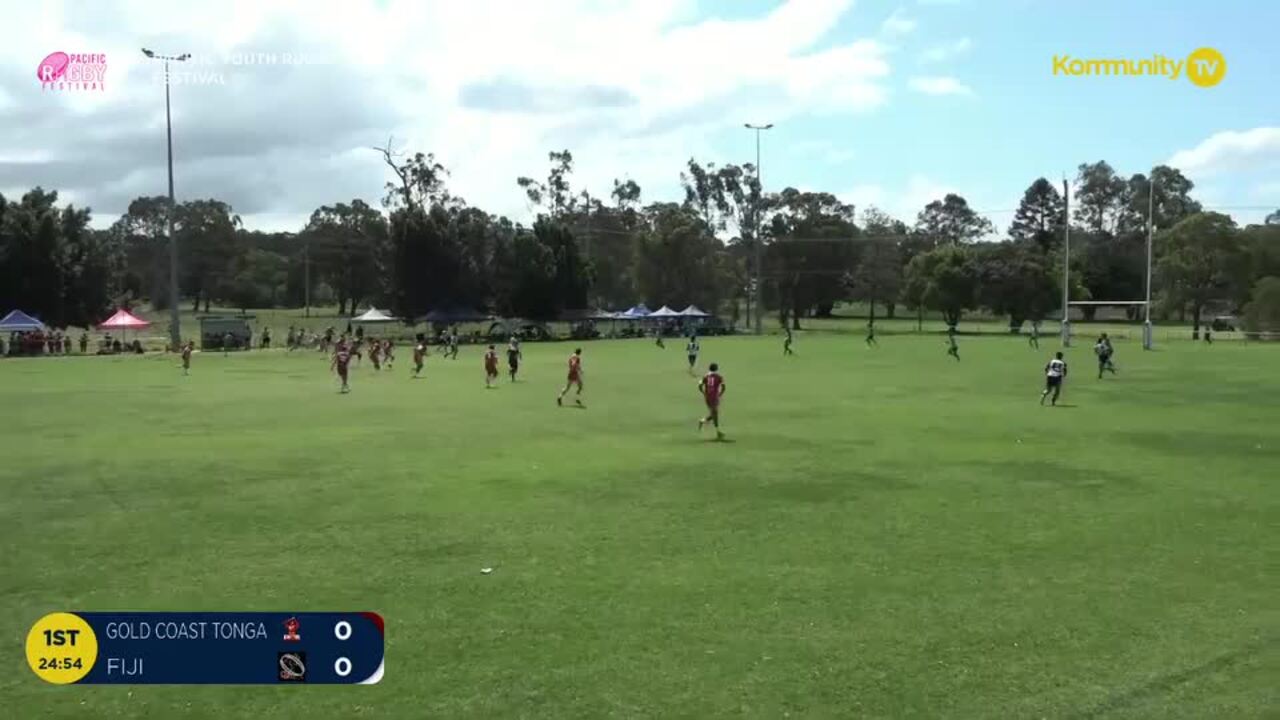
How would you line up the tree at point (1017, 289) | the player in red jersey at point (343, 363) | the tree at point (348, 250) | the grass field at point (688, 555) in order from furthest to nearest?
the tree at point (348, 250) → the tree at point (1017, 289) → the player in red jersey at point (343, 363) → the grass field at point (688, 555)

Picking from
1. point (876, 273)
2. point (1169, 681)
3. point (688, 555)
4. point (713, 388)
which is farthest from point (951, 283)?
point (1169, 681)

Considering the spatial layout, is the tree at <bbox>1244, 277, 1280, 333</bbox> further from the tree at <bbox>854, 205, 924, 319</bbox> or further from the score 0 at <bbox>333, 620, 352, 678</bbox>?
the score 0 at <bbox>333, 620, 352, 678</bbox>

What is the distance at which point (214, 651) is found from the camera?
732cm

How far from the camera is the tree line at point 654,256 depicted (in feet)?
263

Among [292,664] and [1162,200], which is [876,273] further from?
[292,664]

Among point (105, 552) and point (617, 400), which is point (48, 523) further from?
point (617, 400)

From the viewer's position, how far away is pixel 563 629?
320 inches

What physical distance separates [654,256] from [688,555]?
Answer: 307ft

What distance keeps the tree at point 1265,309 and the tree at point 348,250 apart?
7927cm

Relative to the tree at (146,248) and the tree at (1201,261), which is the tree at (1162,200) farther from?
the tree at (146,248)

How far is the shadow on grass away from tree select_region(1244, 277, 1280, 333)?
76125mm

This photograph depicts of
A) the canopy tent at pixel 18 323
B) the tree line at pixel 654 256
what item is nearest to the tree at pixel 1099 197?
the tree line at pixel 654 256

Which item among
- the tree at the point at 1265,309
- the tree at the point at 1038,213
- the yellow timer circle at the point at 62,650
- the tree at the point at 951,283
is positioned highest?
the tree at the point at 1038,213

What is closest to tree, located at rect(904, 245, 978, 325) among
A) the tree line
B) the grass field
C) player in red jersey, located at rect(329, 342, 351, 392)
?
the tree line
